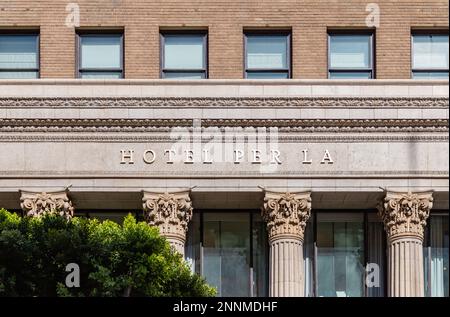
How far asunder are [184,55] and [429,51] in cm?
749

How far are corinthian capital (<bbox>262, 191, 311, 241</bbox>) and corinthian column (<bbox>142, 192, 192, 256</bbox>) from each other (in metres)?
2.44

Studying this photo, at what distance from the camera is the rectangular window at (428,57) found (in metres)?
50.7

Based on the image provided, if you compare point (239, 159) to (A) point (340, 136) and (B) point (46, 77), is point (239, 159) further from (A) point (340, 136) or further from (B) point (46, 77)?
(B) point (46, 77)

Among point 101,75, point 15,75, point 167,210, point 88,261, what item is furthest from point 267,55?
point 88,261

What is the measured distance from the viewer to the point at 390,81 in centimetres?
4941

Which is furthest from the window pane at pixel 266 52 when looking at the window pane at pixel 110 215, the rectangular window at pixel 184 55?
the window pane at pixel 110 215

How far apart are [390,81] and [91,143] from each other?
9031mm

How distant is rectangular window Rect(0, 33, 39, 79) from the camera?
1998 inches

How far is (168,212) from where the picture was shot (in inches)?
1897

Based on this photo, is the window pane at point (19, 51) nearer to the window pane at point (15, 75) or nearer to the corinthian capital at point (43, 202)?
the window pane at point (15, 75)

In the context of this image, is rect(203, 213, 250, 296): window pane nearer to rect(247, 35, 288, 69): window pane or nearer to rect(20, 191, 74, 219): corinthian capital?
rect(20, 191, 74, 219): corinthian capital

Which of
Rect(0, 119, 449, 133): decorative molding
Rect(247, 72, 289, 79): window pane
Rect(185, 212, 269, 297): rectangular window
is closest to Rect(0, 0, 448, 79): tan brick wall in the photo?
Rect(247, 72, 289, 79): window pane

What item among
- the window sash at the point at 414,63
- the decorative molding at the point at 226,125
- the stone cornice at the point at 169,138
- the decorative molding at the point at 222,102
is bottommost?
the stone cornice at the point at 169,138
